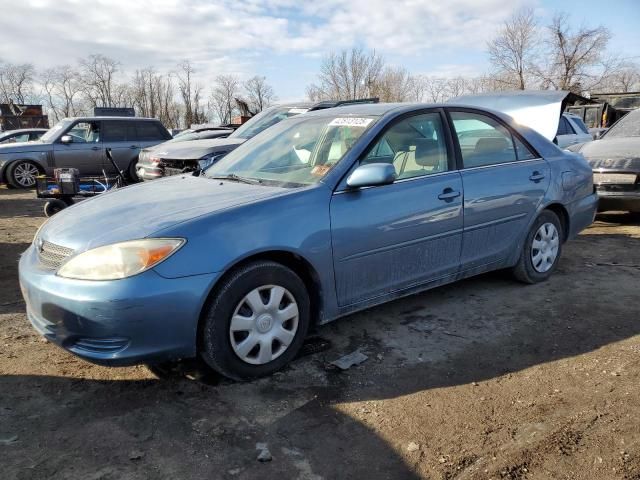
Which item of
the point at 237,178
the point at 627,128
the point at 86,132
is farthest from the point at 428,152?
the point at 86,132

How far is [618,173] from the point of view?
6738mm

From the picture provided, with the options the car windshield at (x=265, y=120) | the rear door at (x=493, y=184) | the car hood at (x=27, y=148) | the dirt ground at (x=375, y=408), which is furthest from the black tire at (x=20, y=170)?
the rear door at (x=493, y=184)

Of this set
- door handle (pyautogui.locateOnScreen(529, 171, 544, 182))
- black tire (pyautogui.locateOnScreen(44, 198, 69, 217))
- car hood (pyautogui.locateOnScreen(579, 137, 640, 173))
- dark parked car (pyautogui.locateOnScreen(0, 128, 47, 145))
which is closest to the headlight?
door handle (pyautogui.locateOnScreen(529, 171, 544, 182))

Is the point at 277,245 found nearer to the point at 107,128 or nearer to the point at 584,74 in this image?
the point at 107,128

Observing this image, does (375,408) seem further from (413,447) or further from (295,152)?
(295,152)

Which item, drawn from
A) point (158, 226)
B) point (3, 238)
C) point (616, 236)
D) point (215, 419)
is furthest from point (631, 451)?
point (3, 238)

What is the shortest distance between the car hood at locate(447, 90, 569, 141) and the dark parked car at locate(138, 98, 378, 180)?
2436 millimetres

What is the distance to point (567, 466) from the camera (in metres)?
2.26

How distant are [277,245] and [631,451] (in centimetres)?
198

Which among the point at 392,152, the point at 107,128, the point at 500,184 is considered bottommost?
the point at 500,184

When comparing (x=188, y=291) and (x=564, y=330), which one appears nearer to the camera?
(x=188, y=291)

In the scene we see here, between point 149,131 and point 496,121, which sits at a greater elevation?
point 149,131

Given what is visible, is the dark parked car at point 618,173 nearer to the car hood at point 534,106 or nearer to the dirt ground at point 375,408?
the car hood at point 534,106

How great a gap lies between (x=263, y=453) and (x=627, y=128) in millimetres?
7983
